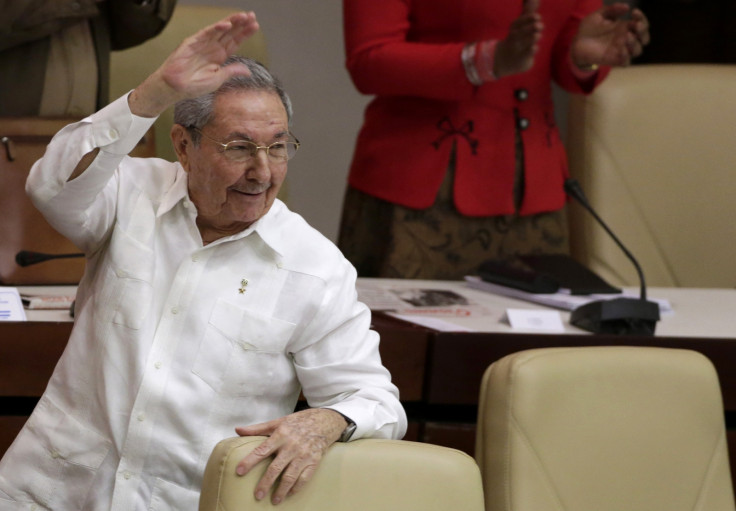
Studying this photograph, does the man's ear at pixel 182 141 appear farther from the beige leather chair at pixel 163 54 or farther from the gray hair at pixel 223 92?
the beige leather chair at pixel 163 54

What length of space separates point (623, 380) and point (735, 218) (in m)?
1.82

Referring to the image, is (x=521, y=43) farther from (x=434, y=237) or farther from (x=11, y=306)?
(x=11, y=306)

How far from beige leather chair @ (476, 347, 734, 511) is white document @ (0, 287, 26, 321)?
2.60ft

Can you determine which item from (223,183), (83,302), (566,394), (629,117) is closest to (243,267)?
(223,183)

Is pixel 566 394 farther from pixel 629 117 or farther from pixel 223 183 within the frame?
pixel 629 117

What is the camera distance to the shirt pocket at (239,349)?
5.33ft

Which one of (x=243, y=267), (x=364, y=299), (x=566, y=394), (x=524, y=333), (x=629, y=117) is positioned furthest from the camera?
(x=629, y=117)

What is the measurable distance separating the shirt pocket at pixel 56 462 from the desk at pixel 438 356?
246 mm

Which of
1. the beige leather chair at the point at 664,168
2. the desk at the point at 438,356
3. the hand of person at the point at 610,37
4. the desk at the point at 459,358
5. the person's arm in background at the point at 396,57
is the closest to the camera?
the desk at the point at 438,356

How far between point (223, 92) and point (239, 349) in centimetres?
A: 36

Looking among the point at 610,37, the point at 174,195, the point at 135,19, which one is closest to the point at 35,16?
the point at 135,19

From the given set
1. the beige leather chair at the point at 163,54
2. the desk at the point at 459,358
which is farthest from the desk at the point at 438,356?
the beige leather chair at the point at 163,54

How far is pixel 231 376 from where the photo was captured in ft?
5.35

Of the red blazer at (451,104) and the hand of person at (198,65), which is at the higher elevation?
the hand of person at (198,65)
